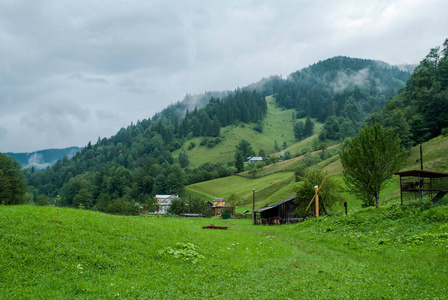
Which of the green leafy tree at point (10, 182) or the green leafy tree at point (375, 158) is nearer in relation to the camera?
the green leafy tree at point (375, 158)

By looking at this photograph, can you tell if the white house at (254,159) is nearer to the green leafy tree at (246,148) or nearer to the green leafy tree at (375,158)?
the green leafy tree at (246,148)

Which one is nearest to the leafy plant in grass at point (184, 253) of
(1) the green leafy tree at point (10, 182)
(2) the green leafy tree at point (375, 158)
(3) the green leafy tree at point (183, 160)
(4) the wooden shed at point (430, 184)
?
(4) the wooden shed at point (430, 184)

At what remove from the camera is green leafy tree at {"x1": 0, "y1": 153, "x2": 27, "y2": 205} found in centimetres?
5909

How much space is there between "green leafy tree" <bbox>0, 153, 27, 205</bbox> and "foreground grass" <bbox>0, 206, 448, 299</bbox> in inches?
2117

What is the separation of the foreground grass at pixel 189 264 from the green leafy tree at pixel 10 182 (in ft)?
176

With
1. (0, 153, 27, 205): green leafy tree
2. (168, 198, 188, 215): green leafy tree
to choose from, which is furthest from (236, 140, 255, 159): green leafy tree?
(0, 153, 27, 205): green leafy tree

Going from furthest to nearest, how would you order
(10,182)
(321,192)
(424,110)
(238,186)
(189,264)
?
(238,186), (424,110), (10,182), (321,192), (189,264)

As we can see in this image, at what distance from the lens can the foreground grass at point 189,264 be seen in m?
10.2

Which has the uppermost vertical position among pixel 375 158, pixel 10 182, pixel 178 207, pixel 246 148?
pixel 246 148

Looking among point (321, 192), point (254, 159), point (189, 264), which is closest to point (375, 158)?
point (321, 192)

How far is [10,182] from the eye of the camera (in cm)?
6269

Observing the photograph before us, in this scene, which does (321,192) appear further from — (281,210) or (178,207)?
(178,207)

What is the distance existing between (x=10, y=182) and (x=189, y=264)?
64456 mm

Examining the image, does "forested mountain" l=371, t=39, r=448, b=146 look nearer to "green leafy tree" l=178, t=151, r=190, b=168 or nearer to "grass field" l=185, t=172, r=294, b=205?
"grass field" l=185, t=172, r=294, b=205
